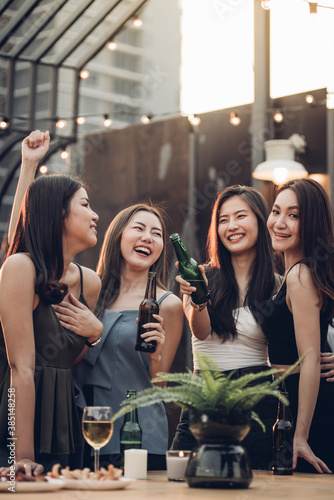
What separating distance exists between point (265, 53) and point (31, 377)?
391 centimetres

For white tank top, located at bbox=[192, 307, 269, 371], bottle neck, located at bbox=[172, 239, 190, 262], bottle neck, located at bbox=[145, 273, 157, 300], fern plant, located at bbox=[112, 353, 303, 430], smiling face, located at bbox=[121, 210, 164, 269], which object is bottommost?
fern plant, located at bbox=[112, 353, 303, 430]

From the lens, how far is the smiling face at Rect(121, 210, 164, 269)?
2.55 m

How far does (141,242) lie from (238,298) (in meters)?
0.40

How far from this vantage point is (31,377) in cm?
187

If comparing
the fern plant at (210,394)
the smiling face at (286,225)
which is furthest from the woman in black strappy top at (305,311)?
the fern plant at (210,394)

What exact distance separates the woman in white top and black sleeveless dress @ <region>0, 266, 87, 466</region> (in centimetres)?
44

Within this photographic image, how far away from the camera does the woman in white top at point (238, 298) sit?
230 cm

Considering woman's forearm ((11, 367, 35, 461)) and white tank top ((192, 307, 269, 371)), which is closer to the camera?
woman's forearm ((11, 367, 35, 461))

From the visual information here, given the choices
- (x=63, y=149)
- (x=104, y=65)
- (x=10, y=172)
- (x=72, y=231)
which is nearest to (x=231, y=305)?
(x=72, y=231)

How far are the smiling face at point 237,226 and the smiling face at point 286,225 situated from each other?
0.32ft

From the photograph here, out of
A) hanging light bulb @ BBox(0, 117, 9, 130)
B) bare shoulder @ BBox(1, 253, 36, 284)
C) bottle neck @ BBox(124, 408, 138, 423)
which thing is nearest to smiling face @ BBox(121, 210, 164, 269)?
bare shoulder @ BBox(1, 253, 36, 284)

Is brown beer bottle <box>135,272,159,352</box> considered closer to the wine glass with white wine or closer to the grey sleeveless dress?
the grey sleeveless dress

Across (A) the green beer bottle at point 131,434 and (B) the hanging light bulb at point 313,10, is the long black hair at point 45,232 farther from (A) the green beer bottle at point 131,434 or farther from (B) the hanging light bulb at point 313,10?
(B) the hanging light bulb at point 313,10

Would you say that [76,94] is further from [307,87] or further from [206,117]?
[307,87]
